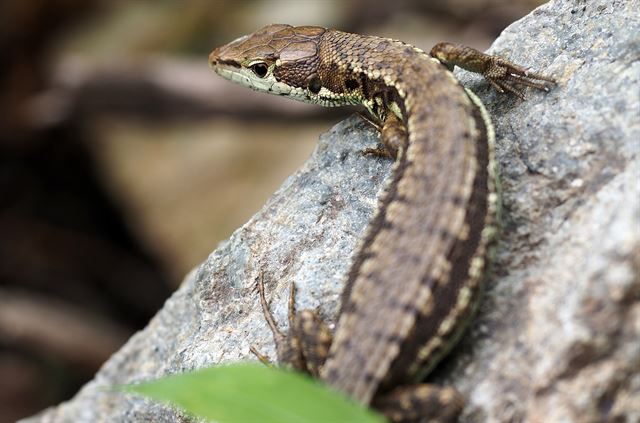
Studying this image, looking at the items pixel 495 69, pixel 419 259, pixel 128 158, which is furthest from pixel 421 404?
pixel 128 158

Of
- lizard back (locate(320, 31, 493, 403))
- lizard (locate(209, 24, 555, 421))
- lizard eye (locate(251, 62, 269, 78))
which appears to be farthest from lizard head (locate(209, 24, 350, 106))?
lizard back (locate(320, 31, 493, 403))

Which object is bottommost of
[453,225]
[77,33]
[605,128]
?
[453,225]

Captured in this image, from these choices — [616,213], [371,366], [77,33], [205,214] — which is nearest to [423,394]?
[371,366]

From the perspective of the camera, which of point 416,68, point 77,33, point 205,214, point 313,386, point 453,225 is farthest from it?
point 77,33

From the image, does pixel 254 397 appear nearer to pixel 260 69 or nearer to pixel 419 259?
pixel 419 259

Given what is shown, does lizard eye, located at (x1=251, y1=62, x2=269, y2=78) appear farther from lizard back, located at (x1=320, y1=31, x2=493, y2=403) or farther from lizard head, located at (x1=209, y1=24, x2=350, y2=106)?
lizard back, located at (x1=320, y1=31, x2=493, y2=403)

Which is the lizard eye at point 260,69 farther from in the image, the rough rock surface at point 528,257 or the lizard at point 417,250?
the lizard at point 417,250

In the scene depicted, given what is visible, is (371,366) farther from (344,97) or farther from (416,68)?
(344,97)
